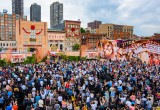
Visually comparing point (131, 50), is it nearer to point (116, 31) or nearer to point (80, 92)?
point (80, 92)

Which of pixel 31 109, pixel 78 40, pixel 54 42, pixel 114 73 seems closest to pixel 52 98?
pixel 31 109

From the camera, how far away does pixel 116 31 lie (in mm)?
133375

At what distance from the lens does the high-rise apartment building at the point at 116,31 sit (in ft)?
423

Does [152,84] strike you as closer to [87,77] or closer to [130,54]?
[87,77]

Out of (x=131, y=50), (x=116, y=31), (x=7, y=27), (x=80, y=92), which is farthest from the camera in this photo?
(x=7, y=27)

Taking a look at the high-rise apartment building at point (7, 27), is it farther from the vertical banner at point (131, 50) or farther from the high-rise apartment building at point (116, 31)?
the vertical banner at point (131, 50)

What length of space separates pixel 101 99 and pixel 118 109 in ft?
6.51

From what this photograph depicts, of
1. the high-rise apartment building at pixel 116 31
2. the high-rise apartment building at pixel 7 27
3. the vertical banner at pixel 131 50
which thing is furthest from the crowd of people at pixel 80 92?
the high-rise apartment building at pixel 7 27

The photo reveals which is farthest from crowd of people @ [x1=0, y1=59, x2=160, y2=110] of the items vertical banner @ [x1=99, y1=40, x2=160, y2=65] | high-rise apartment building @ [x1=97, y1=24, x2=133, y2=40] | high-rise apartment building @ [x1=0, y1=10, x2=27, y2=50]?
high-rise apartment building @ [x1=0, y1=10, x2=27, y2=50]

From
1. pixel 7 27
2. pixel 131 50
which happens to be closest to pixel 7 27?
pixel 7 27

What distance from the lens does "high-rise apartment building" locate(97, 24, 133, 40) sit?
423 ft

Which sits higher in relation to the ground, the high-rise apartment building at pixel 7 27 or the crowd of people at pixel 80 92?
the high-rise apartment building at pixel 7 27

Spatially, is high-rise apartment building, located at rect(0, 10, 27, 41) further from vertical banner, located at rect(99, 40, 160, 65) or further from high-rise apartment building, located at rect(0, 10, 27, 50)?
vertical banner, located at rect(99, 40, 160, 65)

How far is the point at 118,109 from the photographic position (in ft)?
48.8
